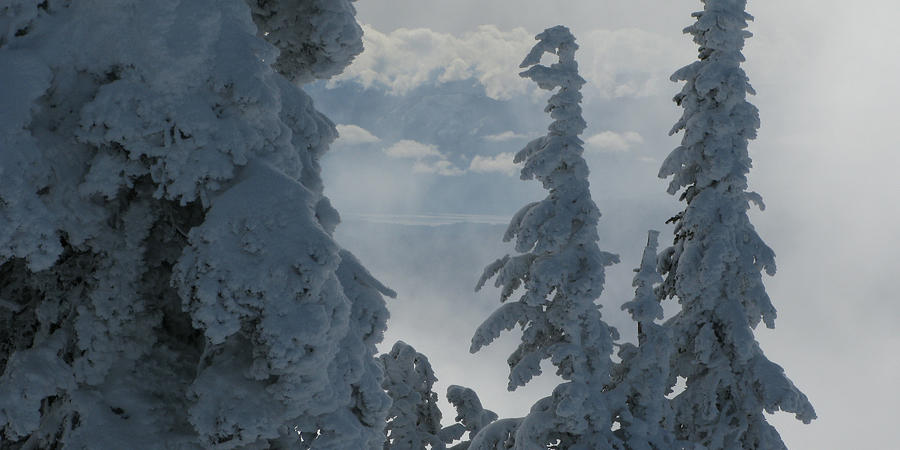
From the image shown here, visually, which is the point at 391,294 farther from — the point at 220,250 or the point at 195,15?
the point at 195,15

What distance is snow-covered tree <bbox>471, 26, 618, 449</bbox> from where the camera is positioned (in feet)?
38.5

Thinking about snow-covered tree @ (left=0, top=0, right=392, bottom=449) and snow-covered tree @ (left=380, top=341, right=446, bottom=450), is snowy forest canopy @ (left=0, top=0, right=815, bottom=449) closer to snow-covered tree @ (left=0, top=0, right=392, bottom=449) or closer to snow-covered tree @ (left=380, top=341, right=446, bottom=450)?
snow-covered tree @ (left=0, top=0, right=392, bottom=449)

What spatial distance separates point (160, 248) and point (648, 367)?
8.89 metres

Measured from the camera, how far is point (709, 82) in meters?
14.6

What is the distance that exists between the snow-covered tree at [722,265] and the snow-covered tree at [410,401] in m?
5.37

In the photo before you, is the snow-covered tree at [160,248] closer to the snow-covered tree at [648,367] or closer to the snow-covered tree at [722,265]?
A: the snow-covered tree at [648,367]

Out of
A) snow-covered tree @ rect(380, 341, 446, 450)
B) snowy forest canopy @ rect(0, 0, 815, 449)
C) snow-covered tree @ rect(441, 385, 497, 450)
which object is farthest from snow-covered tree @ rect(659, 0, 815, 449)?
snowy forest canopy @ rect(0, 0, 815, 449)

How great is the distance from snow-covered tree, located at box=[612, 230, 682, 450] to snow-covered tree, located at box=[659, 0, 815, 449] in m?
2.36

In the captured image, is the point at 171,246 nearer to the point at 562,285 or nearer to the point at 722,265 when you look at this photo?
the point at 562,285

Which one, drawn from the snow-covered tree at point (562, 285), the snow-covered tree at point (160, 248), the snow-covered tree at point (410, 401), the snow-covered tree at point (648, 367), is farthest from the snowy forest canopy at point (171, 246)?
the snow-covered tree at point (410, 401)

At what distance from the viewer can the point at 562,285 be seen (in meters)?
11.9

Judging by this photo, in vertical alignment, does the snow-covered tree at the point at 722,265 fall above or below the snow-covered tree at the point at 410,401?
above

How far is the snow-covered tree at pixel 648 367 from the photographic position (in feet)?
40.3

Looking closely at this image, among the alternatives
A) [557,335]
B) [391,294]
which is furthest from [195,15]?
[557,335]
